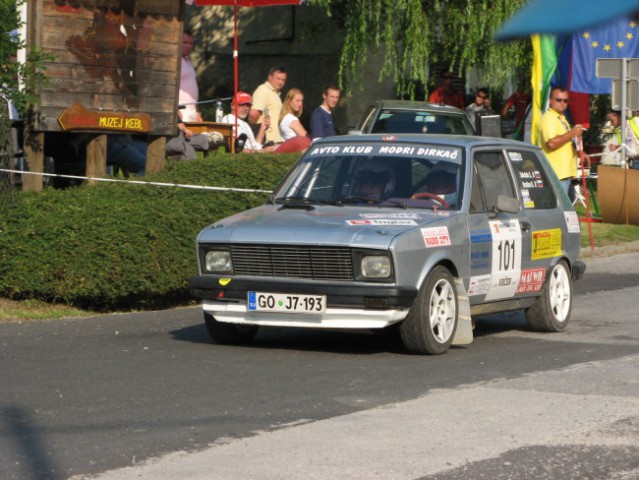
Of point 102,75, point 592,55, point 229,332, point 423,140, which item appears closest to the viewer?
point 229,332

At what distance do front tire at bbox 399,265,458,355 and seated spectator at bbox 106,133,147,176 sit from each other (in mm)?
7283

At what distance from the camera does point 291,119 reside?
60.8 ft

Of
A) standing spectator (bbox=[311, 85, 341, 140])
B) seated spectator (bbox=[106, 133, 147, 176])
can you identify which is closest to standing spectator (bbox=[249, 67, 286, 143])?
standing spectator (bbox=[311, 85, 341, 140])

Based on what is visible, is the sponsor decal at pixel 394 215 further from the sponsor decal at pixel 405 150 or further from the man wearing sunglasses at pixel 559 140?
the man wearing sunglasses at pixel 559 140

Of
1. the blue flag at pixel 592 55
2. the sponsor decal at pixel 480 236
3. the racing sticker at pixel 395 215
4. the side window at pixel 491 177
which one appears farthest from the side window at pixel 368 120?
the racing sticker at pixel 395 215

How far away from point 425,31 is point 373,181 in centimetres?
1341

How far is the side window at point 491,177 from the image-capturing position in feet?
34.6

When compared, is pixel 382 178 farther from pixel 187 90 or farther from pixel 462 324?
pixel 187 90

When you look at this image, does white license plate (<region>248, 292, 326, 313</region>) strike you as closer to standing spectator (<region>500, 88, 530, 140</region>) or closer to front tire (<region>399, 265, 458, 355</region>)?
front tire (<region>399, 265, 458, 355</region>)

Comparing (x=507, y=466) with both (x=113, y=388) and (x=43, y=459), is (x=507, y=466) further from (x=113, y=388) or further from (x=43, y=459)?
(x=113, y=388)

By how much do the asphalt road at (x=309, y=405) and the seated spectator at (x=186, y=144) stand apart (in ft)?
18.3

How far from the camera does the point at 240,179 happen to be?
1361cm

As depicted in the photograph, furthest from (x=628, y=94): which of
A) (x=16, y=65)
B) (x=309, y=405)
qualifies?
(x=309, y=405)

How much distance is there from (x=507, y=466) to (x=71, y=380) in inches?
128
